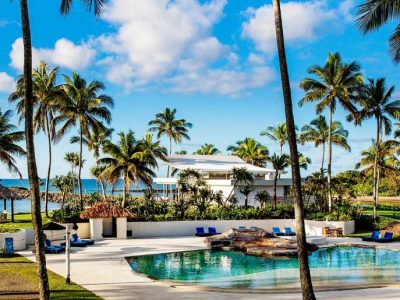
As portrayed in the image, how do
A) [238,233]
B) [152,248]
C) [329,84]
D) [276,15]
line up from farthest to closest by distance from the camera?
1. [329,84]
2. [238,233]
3. [152,248]
4. [276,15]

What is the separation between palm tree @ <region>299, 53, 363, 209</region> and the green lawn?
2699 cm

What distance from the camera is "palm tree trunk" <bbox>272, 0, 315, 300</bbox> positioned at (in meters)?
12.1

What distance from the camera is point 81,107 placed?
40812 mm

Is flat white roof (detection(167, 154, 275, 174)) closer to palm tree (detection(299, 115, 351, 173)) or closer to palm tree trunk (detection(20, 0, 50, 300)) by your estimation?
palm tree (detection(299, 115, 351, 173))

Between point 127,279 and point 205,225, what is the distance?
17.6 meters

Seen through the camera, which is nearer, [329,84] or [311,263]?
[311,263]

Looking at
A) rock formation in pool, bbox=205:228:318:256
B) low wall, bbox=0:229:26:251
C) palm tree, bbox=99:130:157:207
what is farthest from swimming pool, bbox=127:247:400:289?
palm tree, bbox=99:130:157:207

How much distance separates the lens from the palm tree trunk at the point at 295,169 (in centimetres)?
1205

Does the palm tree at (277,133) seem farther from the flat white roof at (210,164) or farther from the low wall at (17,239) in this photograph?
the low wall at (17,239)

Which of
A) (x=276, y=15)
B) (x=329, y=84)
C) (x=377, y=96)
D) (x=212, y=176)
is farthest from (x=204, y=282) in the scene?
(x=212, y=176)

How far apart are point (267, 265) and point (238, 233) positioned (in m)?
6.58

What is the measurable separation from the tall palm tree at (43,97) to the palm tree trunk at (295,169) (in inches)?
1151

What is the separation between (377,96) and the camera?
136 feet

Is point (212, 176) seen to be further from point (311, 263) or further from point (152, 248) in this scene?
point (311, 263)
